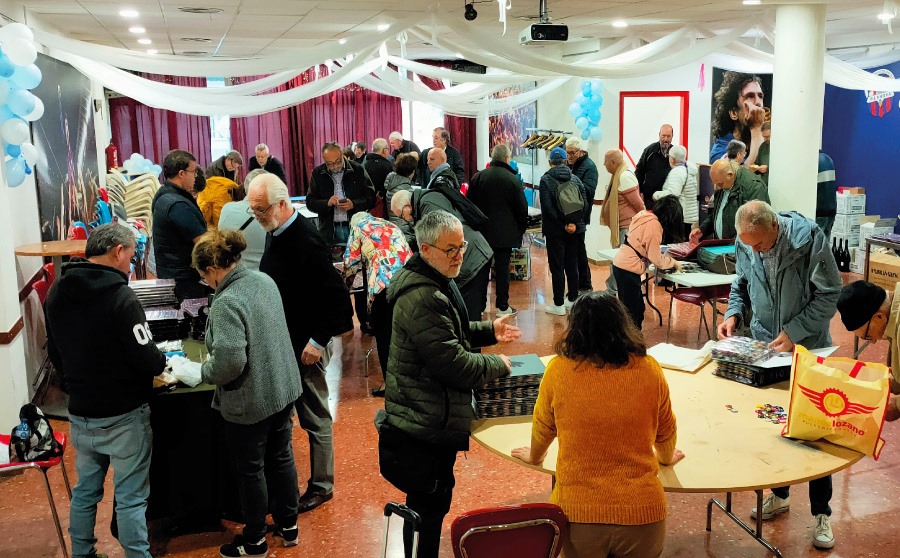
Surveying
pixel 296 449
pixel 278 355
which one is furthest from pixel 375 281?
pixel 278 355

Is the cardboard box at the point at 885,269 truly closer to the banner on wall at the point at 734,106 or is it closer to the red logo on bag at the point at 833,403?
the banner on wall at the point at 734,106

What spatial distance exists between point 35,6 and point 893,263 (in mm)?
7325

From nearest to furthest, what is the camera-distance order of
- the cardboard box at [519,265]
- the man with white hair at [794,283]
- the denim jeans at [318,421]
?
the man with white hair at [794,283] → the denim jeans at [318,421] → the cardboard box at [519,265]

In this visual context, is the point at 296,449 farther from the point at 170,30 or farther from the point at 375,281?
the point at 170,30

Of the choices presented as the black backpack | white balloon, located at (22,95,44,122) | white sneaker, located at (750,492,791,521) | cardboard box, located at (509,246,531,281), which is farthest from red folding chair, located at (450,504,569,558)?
cardboard box, located at (509,246,531,281)

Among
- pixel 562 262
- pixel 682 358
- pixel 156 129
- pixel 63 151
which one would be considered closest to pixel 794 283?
pixel 682 358

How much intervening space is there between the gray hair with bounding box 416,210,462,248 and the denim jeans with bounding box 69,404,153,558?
1.41 meters

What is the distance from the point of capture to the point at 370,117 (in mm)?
14141

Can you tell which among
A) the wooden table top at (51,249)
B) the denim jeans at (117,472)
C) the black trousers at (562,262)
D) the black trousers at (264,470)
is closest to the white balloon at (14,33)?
the wooden table top at (51,249)

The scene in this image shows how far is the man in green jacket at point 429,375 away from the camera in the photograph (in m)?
2.77

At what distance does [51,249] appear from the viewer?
17.5 feet

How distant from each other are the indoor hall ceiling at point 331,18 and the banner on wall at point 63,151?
1.70ft

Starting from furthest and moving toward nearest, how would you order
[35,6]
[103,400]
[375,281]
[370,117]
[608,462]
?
[370,117] → [35,6] → [375,281] → [103,400] → [608,462]

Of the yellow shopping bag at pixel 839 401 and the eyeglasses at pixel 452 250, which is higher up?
the eyeglasses at pixel 452 250
